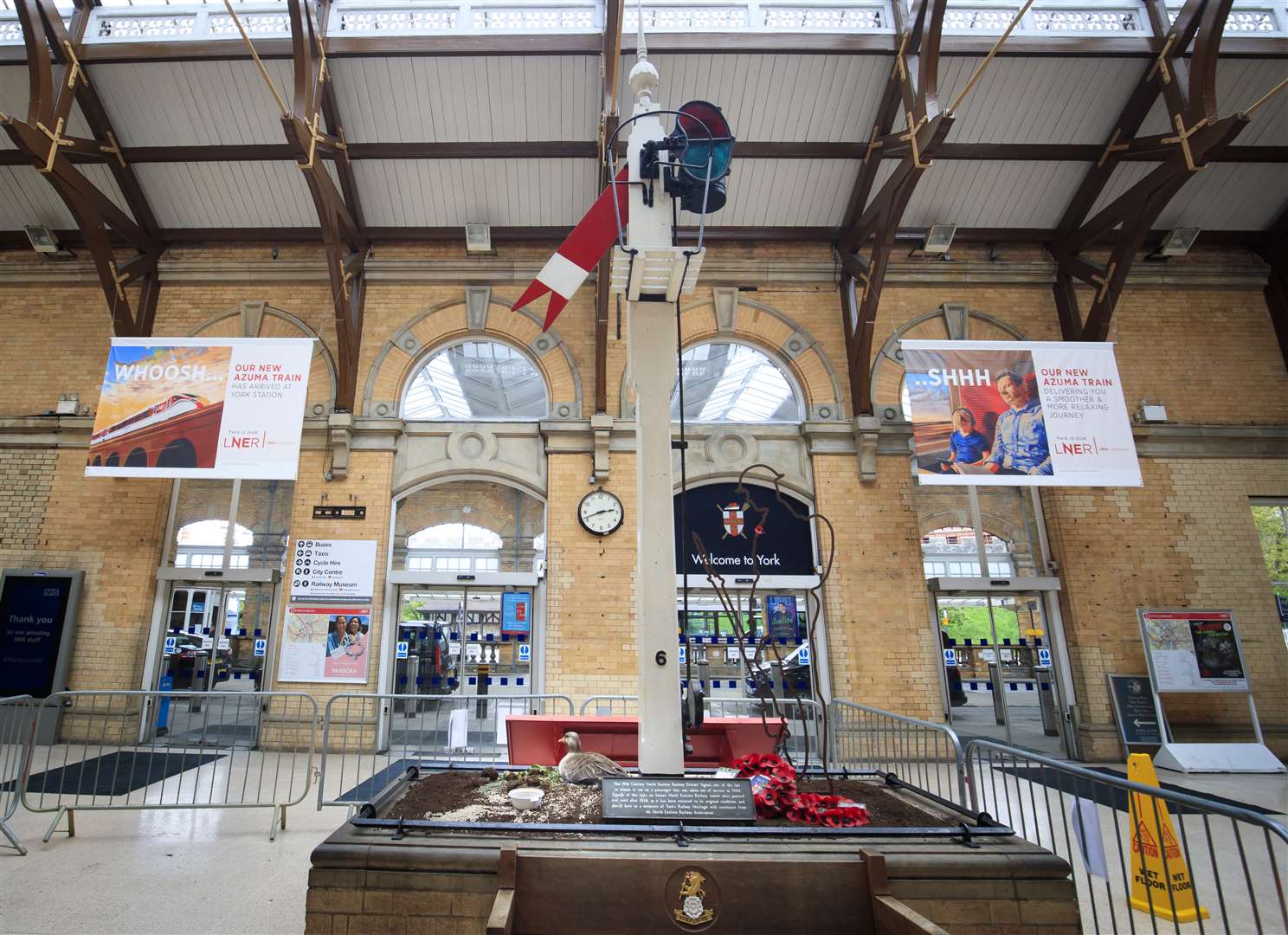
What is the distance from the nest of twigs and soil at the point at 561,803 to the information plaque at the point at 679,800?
0.39ft

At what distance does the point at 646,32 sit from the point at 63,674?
11.7 meters

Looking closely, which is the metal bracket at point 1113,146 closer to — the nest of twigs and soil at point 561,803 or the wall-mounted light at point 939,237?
the wall-mounted light at point 939,237

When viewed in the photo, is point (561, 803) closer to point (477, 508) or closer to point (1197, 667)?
point (477, 508)

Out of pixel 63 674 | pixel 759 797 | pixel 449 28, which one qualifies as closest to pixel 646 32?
pixel 449 28

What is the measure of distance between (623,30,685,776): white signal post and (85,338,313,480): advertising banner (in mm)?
6195

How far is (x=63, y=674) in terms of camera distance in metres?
9.42

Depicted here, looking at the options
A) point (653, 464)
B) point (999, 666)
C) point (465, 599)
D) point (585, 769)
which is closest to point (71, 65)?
point (465, 599)

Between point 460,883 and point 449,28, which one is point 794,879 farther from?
point 449,28

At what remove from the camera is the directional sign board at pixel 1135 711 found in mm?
9164

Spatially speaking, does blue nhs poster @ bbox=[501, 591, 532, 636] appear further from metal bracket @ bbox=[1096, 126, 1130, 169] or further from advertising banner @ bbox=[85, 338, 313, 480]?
metal bracket @ bbox=[1096, 126, 1130, 169]

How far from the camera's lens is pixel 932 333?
10953 mm

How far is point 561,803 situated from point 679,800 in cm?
81

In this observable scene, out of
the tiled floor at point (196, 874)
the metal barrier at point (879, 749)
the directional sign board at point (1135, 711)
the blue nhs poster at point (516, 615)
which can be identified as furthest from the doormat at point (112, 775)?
the directional sign board at point (1135, 711)

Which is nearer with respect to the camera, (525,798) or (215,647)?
(525,798)
